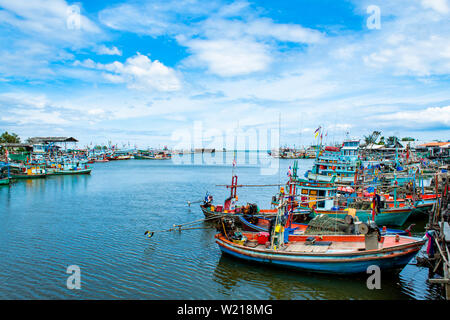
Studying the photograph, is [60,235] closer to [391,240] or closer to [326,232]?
[326,232]

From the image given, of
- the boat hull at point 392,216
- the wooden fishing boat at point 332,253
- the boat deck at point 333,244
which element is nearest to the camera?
the wooden fishing boat at point 332,253

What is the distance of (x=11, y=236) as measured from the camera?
2219 cm

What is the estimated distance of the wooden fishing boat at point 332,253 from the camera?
14.2 meters

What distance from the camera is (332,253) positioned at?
48.2 feet

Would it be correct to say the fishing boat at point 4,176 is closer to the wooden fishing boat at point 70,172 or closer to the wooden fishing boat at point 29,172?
the wooden fishing boat at point 29,172

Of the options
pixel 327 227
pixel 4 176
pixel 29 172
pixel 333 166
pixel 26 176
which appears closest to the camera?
pixel 327 227

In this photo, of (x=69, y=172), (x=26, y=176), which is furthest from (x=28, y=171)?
(x=69, y=172)

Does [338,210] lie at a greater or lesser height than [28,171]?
lesser

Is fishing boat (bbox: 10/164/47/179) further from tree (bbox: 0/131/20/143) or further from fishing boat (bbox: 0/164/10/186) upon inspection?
tree (bbox: 0/131/20/143)

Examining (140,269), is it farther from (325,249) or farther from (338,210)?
(338,210)

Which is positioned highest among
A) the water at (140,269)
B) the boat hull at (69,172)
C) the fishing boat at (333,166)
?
the fishing boat at (333,166)

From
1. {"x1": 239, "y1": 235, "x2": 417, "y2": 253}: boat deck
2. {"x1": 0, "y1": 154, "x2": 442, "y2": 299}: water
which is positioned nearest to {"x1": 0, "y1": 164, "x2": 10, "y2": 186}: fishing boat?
{"x1": 0, "y1": 154, "x2": 442, "y2": 299}: water

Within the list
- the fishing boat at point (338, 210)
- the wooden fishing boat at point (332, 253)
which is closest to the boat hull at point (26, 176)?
the fishing boat at point (338, 210)

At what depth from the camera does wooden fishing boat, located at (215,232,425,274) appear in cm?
1423
